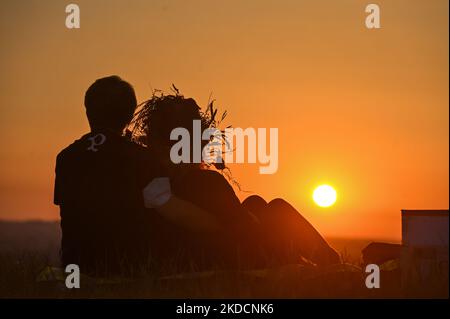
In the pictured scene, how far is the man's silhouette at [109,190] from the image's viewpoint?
9367mm

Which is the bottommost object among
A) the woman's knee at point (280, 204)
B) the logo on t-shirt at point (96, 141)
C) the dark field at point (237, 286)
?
the dark field at point (237, 286)

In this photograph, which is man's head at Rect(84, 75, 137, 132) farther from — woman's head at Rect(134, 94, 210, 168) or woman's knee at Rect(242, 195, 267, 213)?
woman's knee at Rect(242, 195, 267, 213)

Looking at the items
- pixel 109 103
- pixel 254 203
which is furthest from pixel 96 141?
pixel 254 203

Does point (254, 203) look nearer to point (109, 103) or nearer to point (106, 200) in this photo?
point (106, 200)

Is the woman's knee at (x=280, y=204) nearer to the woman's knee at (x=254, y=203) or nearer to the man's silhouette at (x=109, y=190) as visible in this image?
the woman's knee at (x=254, y=203)

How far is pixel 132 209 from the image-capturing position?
941 cm

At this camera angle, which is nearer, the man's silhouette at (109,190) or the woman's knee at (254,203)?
the man's silhouette at (109,190)

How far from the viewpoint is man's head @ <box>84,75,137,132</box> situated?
9406 millimetres

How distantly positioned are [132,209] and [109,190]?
0.26m

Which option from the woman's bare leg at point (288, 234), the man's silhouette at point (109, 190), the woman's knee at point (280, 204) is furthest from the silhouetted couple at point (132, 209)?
the woman's knee at point (280, 204)

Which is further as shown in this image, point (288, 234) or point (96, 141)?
point (288, 234)

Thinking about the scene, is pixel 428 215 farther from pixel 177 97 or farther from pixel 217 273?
pixel 177 97
